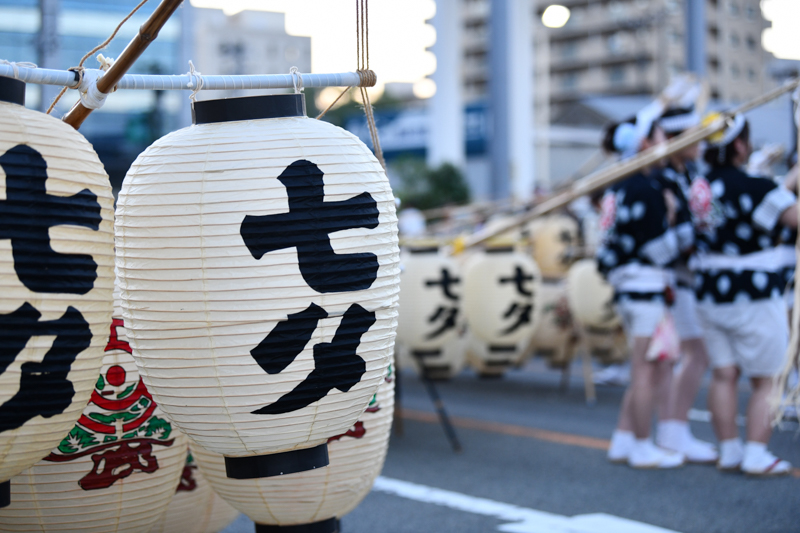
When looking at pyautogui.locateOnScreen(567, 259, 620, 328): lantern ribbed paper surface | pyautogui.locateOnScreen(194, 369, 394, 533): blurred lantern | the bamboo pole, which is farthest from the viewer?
pyautogui.locateOnScreen(567, 259, 620, 328): lantern ribbed paper surface

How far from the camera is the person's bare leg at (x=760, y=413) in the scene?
179 inches

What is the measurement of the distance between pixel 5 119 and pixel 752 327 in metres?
3.93

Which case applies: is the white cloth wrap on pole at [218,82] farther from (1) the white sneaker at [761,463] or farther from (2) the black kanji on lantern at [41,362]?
(1) the white sneaker at [761,463]

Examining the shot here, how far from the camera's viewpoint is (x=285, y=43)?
6625 cm

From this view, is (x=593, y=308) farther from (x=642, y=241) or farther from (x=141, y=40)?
(x=141, y=40)

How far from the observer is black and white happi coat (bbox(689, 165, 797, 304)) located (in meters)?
4.48

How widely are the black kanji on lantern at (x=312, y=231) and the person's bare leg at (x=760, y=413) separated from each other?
329 cm

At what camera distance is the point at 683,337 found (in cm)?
527

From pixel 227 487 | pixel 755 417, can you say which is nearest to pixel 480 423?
pixel 755 417

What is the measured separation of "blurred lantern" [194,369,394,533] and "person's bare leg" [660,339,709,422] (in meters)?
2.95

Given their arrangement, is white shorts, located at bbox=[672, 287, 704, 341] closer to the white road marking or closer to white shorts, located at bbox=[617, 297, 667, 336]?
white shorts, located at bbox=[617, 297, 667, 336]

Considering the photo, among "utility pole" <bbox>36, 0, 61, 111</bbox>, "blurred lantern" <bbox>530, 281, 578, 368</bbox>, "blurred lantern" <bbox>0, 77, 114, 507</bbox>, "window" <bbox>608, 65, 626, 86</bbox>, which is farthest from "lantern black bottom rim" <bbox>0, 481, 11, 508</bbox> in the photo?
"window" <bbox>608, 65, 626, 86</bbox>

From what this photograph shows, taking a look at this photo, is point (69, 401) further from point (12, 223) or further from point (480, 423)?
point (480, 423)

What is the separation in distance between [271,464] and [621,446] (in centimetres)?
343
